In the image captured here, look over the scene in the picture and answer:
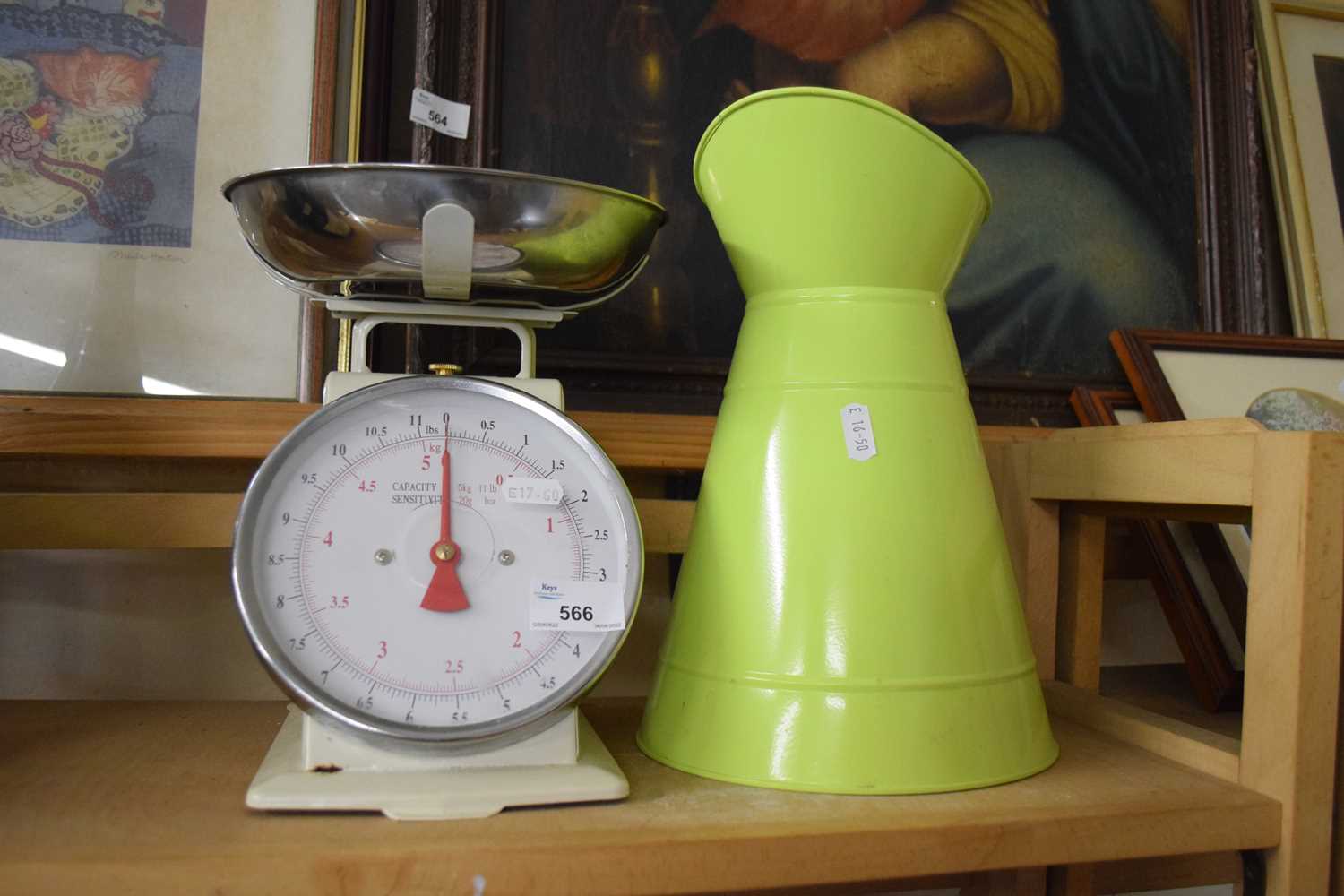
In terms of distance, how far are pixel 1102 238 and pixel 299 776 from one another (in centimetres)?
103

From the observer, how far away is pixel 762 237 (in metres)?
0.76

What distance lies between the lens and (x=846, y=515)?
0.71 metres

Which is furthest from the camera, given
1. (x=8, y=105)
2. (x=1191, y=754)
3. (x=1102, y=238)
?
(x=1102, y=238)

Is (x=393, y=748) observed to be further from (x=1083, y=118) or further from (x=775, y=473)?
(x=1083, y=118)

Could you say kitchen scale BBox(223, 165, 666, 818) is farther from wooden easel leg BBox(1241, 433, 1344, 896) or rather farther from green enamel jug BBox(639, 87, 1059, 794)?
wooden easel leg BBox(1241, 433, 1344, 896)

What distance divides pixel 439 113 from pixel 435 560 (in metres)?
0.54

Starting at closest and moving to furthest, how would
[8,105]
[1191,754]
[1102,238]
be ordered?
1. [1191,754]
2. [8,105]
3. [1102,238]

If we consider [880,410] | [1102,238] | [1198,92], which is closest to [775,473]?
[880,410]

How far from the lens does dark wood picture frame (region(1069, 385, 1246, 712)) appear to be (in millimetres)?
1004

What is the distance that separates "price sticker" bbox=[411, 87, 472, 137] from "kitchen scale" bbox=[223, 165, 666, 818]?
35 centimetres

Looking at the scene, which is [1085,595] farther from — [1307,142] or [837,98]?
[1307,142]

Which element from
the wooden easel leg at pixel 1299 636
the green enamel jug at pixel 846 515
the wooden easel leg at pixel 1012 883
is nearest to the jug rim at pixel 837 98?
the green enamel jug at pixel 846 515

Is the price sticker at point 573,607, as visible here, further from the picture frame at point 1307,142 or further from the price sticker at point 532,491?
the picture frame at point 1307,142

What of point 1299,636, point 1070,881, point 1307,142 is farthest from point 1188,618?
point 1307,142
